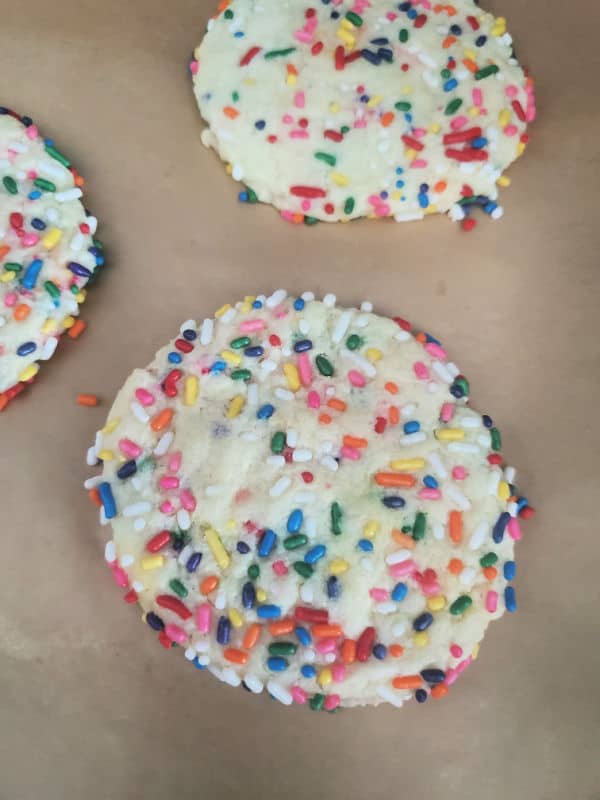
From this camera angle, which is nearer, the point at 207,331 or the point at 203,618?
the point at 203,618

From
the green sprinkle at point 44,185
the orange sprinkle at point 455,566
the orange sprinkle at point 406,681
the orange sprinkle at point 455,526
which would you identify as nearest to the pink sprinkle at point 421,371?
the orange sprinkle at point 455,526

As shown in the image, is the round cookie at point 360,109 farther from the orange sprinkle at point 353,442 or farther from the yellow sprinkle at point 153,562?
the yellow sprinkle at point 153,562

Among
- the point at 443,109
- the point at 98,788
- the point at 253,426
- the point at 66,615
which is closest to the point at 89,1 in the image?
the point at 443,109

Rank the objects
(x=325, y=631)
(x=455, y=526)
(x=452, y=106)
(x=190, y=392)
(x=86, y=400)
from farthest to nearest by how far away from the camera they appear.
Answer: (x=452, y=106)
(x=86, y=400)
(x=190, y=392)
(x=455, y=526)
(x=325, y=631)

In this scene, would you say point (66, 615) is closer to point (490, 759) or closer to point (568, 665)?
point (490, 759)

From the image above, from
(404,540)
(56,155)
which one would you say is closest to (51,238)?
(56,155)

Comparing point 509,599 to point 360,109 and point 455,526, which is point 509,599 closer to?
point 455,526

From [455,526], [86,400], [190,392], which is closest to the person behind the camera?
[455,526]
